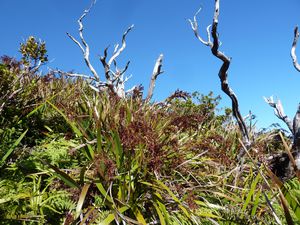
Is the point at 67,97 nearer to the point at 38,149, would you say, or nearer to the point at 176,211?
the point at 38,149

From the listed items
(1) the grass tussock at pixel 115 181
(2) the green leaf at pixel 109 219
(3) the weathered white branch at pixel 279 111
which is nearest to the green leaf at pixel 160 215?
(1) the grass tussock at pixel 115 181

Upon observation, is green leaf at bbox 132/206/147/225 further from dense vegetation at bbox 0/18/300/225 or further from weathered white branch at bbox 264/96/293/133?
weathered white branch at bbox 264/96/293/133

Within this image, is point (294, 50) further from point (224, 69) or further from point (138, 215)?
point (138, 215)

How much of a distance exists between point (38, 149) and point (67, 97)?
7.11 ft

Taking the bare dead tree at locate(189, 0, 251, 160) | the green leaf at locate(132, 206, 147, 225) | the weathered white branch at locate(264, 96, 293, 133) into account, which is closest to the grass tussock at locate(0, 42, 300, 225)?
the green leaf at locate(132, 206, 147, 225)

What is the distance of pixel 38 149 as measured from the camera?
418 cm

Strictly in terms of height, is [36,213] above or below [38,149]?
below

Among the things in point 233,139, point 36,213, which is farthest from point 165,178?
point 233,139

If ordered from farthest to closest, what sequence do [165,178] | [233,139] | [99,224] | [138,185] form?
Answer: 1. [233,139]
2. [165,178]
3. [138,185]
4. [99,224]

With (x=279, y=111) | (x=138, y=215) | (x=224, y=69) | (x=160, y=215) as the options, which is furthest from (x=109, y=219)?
(x=279, y=111)

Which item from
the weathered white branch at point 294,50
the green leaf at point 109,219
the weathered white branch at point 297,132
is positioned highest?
the weathered white branch at point 294,50

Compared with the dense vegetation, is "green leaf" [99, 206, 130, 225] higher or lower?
lower

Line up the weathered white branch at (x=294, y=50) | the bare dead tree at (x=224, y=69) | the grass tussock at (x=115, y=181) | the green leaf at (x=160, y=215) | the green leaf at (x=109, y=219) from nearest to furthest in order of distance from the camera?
the green leaf at (x=109, y=219)
the green leaf at (x=160, y=215)
the grass tussock at (x=115, y=181)
the bare dead tree at (x=224, y=69)
the weathered white branch at (x=294, y=50)

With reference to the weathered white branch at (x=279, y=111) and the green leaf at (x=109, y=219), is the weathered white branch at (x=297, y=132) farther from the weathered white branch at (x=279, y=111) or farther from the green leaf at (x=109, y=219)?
the green leaf at (x=109, y=219)
